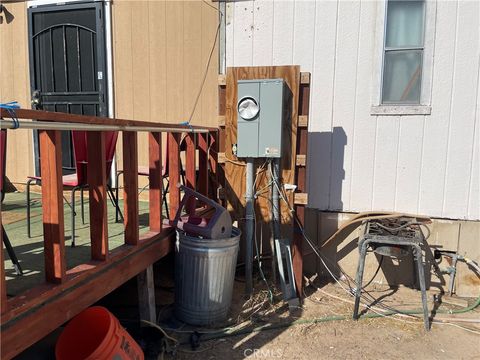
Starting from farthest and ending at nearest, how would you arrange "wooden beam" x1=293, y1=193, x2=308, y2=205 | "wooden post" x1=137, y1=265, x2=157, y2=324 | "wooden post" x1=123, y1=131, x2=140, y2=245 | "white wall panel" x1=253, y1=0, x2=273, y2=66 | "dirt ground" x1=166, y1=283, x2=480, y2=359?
"white wall panel" x1=253, y1=0, x2=273, y2=66 → "wooden beam" x1=293, y1=193, x2=308, y2=205 → "wooden post" x1=137, y1=265, x2=157, y2=324 → "dirt ground" x1=166, y1=283, x2=480, y2=359 → "wooden post" x1=123, y1=131, x2=140, y2=245

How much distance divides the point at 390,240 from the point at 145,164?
2750 millimetres

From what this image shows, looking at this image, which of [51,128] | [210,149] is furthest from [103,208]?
[210,149]

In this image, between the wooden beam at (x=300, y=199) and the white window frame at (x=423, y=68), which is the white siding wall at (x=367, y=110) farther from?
the wooden beam at (x=300, y=199)

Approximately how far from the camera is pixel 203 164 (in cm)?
377

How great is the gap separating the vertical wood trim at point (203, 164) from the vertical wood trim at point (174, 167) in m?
0.59

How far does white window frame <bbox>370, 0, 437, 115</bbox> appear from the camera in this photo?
3.54 m

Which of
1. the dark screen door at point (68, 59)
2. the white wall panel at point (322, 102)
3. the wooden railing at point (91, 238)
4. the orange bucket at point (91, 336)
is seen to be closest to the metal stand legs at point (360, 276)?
the white wall panel at point (322, 102)

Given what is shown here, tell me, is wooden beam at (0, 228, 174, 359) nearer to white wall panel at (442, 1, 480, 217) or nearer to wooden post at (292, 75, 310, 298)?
wooden post at (292, 75, 310, 298)

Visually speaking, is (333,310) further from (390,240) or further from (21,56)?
(21,56)

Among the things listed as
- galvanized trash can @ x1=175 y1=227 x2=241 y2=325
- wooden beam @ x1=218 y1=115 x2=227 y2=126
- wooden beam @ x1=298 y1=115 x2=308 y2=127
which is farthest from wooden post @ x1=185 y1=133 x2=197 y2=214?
wooden beam @ x1=298 y1=115 x2=308 y2=127

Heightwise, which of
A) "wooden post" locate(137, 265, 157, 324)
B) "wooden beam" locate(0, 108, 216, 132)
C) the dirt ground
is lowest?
the dirt ground

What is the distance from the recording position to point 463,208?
362 centimetres

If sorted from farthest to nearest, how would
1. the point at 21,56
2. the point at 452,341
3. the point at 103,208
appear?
the point at 21,56
the point at 452,341
the point at 103,208

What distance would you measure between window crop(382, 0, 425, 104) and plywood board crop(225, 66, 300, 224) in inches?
38.1
